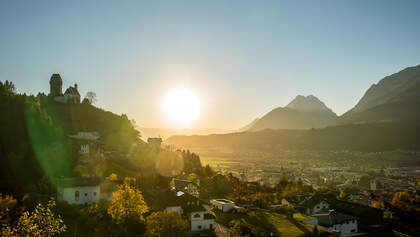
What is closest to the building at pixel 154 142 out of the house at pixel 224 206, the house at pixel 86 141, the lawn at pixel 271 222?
the house at pixel 86 141

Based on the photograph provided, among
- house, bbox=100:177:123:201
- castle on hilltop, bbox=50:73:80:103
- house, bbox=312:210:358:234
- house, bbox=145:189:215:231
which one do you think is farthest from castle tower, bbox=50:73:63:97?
house, bbox=312:210:358:234

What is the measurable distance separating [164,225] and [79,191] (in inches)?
599

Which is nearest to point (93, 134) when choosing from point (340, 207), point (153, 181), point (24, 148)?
point (24, 148)

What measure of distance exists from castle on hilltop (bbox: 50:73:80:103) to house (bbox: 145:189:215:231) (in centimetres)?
6345

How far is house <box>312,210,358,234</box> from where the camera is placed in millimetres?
49219

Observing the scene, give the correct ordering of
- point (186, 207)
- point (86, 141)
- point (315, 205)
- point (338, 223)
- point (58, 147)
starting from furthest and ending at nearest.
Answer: point (86, 141), point (58, 147), point (315, 205), point (338, 223), point (186, 207)

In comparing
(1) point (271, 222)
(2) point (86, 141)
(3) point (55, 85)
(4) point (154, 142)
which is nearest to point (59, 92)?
(3) point (55, 85)

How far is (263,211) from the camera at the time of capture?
55.2m

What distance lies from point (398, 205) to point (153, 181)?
5652cm

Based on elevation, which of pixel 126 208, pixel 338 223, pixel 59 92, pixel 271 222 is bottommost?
pixel 338 223

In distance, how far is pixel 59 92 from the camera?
331ft

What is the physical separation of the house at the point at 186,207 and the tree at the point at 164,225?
16.8ft

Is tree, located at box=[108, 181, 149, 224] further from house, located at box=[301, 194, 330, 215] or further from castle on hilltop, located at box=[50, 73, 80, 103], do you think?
castle on hilltop, located at box=[50, 73, 80, 103]

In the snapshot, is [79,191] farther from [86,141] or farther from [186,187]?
[86,141]
